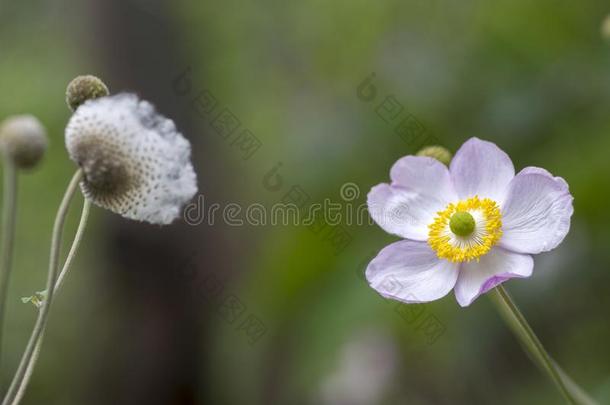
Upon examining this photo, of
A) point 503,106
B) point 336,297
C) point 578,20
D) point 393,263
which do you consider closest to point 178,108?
point 336,297

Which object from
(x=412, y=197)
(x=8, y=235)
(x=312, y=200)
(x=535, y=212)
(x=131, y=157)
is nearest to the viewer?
(x=8, y=235)

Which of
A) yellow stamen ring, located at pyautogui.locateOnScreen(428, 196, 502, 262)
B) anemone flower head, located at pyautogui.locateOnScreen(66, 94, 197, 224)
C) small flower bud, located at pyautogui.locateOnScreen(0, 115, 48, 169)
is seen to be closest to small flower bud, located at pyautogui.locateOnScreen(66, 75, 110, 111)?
anemone flower head, located at pyautogui.locateOnScreen(66, 94, 197, 224)

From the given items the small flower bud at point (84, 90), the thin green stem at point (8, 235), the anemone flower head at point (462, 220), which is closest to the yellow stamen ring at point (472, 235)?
the anemone flower head at point (462, 220)

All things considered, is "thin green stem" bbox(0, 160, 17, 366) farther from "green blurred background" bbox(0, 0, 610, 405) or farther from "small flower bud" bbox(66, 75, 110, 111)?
"green blurred background" bbox(0, 0, 610, 405)

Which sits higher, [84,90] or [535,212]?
[84,90]

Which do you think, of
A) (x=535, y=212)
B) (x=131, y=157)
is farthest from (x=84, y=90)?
(x=535, y=212)

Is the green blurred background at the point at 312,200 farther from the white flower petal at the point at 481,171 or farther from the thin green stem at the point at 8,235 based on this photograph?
the thin green stem at the point at 8,235

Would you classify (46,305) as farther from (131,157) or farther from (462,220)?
(462,220)

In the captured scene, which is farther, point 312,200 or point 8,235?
point 312,200
